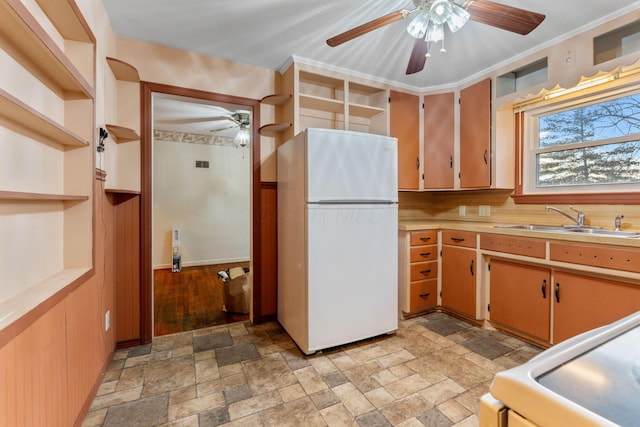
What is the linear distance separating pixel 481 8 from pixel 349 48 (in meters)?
1.14

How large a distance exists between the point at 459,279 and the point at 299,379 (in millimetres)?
1745

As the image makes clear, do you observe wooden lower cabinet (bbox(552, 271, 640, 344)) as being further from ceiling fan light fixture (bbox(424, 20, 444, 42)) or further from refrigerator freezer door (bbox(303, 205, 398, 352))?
ceiling fan light fixture (bbox(424, 20, 444, 42))

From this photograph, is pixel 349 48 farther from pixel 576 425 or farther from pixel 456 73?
pixel 576 425

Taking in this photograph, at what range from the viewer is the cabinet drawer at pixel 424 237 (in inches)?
110

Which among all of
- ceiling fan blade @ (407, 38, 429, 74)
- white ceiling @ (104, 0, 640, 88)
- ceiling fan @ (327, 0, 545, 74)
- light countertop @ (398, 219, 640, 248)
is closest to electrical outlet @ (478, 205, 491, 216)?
light countertop @ (398, 219, 640, 248)

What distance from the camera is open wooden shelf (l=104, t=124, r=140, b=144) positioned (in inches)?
75.9

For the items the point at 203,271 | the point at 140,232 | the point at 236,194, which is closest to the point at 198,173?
the point at 236,194

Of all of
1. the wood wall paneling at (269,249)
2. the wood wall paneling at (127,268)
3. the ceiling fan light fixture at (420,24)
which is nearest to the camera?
the ceiling fan light fixture at (420,24)

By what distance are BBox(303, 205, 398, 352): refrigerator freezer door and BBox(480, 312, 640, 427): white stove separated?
1.64 metres

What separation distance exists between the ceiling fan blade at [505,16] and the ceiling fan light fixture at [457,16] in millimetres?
29

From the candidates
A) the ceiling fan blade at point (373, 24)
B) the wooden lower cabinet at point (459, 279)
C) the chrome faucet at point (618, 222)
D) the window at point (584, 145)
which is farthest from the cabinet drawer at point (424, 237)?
the ceiling fan blade at point (373, 24)

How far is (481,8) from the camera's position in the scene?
1390 millimetres

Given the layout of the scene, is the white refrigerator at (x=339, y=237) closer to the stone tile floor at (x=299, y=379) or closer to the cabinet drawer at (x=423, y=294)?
the stone tile floor at (x=299, y=379)

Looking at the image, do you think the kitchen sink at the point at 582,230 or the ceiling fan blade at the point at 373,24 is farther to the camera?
the kitchen sink at the point at 582,230
